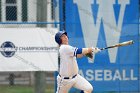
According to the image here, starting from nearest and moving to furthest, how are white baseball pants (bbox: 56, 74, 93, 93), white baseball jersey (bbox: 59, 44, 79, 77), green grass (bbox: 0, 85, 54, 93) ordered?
white baseball jersey (bbox: 59, 44, 79, 77) < white baseball pants (bbox: 56, 74, 93, 93) < green grass (bbox: 0, 85, 54, 93)

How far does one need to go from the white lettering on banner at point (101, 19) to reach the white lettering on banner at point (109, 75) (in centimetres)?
63

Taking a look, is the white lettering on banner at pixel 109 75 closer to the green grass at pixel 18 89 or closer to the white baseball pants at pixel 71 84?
the green grass at pixel 18 89

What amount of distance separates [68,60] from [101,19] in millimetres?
2917

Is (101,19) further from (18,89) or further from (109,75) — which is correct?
(18,89)

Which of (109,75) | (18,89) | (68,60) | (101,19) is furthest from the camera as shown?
(18,89)

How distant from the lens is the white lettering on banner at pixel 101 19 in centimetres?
1443

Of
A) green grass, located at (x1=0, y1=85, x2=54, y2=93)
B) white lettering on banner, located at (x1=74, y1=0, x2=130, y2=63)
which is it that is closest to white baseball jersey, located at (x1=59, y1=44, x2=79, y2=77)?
white lettering on banner, located at (x1=74, y1=0, x2=130, y2=63)

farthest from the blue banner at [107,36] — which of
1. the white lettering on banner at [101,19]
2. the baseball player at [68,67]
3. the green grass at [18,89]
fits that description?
the baseball player at [68,67]

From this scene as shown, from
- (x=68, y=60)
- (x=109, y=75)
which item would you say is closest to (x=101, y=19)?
(x=109, y=75)

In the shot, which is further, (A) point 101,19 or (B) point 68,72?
(A) point 101,19

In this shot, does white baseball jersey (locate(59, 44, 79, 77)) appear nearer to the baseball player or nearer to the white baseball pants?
the baseball player

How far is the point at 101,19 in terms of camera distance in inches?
571

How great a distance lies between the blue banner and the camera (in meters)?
14.4

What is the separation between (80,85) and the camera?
11.9 m
